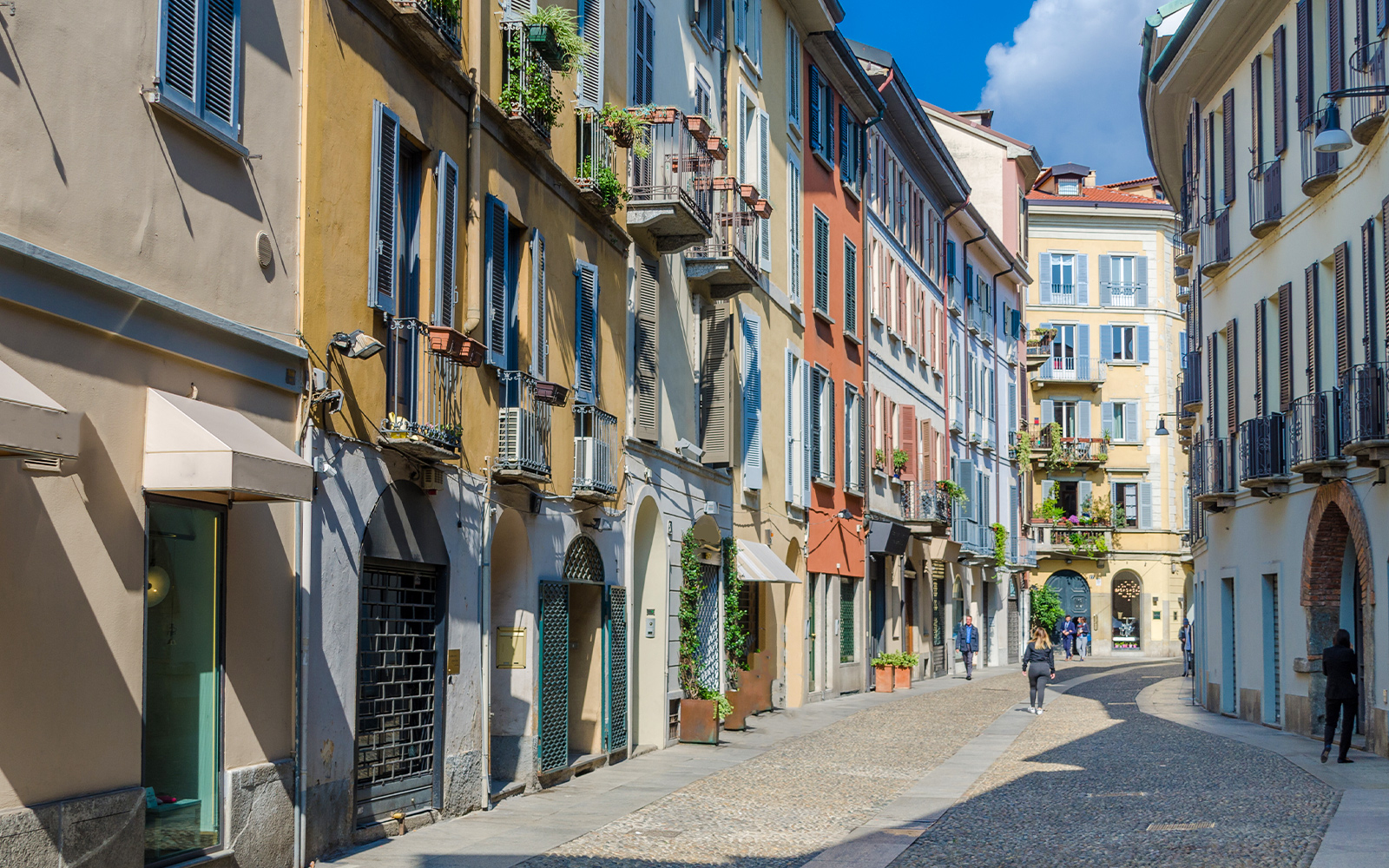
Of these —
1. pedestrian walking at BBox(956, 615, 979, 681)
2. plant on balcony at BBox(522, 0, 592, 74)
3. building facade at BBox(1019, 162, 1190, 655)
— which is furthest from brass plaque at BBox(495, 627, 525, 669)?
building facade at BBox(1019, 162, 1190, 655)

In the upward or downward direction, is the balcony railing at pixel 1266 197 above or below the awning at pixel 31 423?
above

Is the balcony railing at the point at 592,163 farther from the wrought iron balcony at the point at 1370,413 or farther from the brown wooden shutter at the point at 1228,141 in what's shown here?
the brown wooden shutter at the point at 1228,141

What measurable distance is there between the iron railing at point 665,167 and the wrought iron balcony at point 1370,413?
315 inches

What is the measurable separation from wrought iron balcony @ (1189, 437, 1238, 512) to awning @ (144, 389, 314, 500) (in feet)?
64.0

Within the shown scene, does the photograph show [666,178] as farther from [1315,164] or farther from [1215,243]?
[1215,243]

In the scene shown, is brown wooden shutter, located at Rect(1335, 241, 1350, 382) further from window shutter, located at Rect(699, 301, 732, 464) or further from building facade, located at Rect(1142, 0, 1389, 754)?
window shutter, located at Rect(699, 301, 732, 464)

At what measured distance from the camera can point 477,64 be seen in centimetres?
1370

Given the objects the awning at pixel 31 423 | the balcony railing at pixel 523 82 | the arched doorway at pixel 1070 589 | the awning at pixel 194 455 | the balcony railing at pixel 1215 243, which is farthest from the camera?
the arched doorway at pixel 1070 589

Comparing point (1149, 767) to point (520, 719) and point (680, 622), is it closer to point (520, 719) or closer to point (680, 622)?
point (680, 622)

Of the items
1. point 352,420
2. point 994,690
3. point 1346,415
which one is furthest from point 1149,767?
point 994,690

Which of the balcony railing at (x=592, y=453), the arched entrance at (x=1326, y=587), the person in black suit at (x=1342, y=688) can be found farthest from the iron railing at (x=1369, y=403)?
A: the balcony railing at (x=592, y=453)

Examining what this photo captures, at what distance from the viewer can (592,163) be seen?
54.5 ft

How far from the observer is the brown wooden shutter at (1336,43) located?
19.4 m

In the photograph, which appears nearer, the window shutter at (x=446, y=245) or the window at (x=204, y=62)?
the window at (x=204, y=62)
